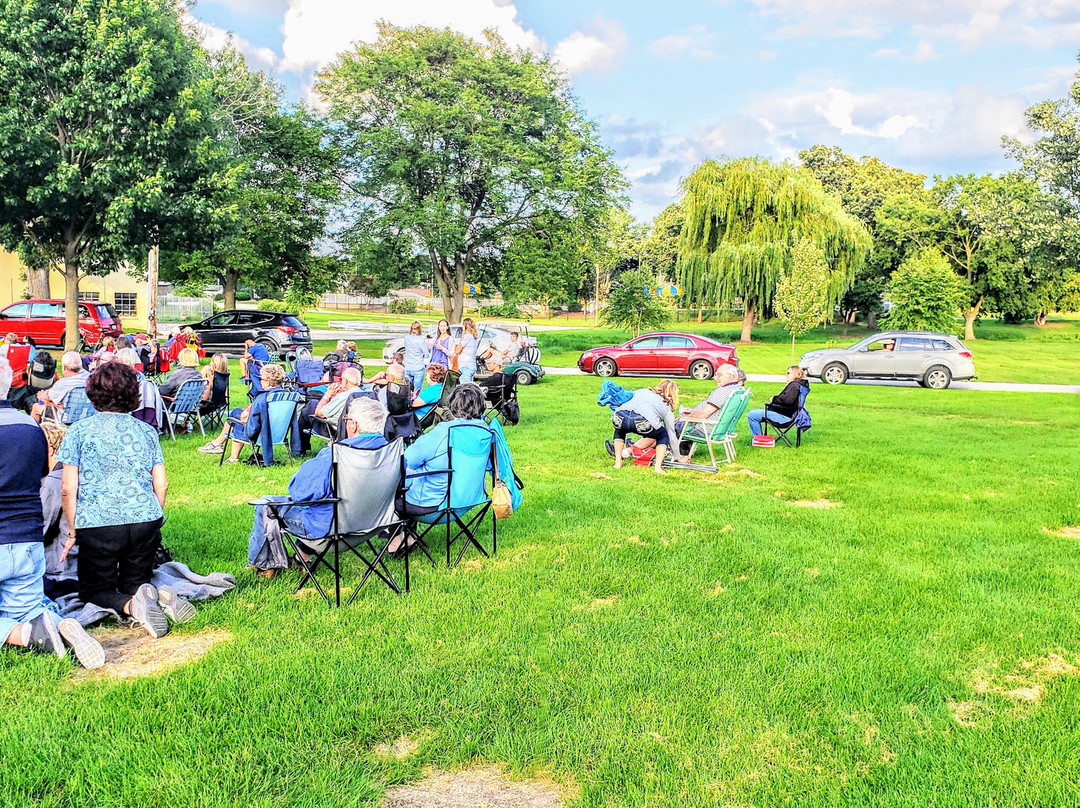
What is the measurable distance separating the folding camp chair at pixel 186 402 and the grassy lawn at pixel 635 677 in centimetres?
372

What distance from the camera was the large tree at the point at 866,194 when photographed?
156 feet

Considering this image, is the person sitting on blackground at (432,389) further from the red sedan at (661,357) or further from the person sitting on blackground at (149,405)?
the red sedan at (661,357)

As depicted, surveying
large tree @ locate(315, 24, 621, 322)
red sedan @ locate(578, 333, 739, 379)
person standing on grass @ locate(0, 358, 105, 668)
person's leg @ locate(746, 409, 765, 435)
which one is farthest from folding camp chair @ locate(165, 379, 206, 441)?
large tree @ locate(315, 24, 621, 322)

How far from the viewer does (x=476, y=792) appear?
3109mm

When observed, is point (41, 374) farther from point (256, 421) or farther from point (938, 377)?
point (938, 377)

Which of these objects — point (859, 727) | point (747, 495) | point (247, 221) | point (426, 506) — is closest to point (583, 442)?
point (747, 495)

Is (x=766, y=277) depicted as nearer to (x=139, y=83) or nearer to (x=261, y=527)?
(x=139, y=83)

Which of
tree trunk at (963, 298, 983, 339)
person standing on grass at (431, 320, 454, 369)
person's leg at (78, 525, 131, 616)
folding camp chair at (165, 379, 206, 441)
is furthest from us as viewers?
tree trunk at (963, 298, 983, 339)

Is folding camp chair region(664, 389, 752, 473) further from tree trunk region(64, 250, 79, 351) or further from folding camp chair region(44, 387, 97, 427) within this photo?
tree trunk region(64, 250, 79, 351)

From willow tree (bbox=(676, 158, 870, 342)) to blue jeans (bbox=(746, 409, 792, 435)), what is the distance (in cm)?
2408

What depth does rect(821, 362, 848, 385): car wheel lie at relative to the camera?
22203mm

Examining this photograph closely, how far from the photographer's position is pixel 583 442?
436 inches

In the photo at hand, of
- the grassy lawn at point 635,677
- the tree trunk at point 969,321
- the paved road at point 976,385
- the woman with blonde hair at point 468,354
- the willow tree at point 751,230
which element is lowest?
the grassy lawn at point 635,677

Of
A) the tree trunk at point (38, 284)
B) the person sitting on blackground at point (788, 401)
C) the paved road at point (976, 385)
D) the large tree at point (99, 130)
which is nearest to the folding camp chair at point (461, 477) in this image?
the person sitting on blackground at point (788, 401)
